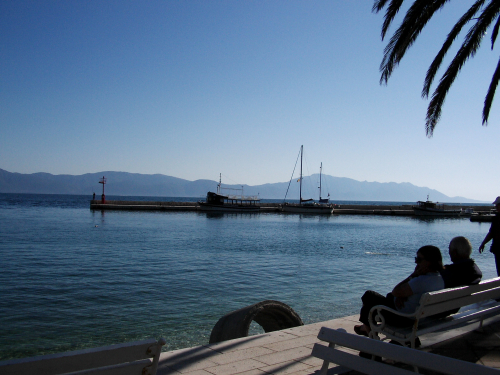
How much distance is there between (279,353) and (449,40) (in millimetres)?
6469

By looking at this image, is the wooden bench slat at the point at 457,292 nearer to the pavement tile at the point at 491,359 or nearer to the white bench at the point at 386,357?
the pavement tile at the point at 491,359

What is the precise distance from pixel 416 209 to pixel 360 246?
44834mm

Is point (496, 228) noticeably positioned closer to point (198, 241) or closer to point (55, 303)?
point (55, 303)

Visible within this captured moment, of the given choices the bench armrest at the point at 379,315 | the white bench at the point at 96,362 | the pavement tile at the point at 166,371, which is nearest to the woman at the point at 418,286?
the bench armrest at the point at 379,315

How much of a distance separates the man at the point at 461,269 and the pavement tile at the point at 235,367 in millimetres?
2265

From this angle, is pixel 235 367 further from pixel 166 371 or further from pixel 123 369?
pixel 123 369

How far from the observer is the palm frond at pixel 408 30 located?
Answer: 7.04 m

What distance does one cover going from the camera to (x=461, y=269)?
4.57 metres

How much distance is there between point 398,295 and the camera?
402 cm

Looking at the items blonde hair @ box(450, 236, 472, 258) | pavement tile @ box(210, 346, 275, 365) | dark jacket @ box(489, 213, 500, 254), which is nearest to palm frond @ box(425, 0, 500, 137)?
dark jacket @ box(489, 213, 500, 254)

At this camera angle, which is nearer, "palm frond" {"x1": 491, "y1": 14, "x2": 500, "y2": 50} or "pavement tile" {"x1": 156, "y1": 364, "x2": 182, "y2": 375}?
"pavement tile" {"x1": 156, "y1": 364, "x2": 182, "y2": 375}

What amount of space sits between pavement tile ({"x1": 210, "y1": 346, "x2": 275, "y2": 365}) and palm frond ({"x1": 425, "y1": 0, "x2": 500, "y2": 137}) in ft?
19.5

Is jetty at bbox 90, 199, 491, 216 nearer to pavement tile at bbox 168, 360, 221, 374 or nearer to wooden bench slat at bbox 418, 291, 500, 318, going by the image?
pavement tile at bbox 168, 360, 221, 374

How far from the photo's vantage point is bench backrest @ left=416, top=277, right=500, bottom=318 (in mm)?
3555
